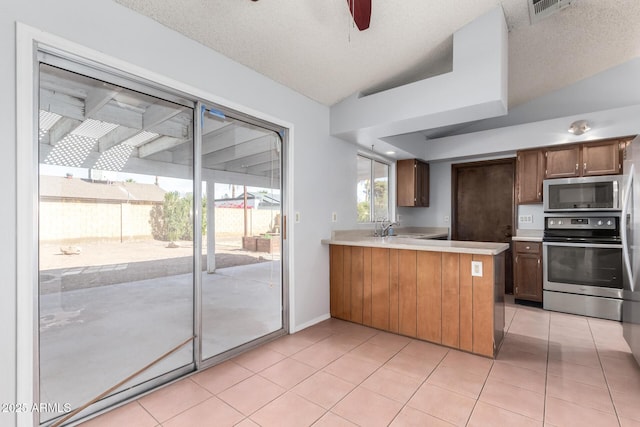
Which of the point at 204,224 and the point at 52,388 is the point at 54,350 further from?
the point at 204,224

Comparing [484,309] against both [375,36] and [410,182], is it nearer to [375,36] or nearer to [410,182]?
[375,36]

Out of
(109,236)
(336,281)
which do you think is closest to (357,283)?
(336,281)

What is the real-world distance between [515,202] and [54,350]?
17.5ft

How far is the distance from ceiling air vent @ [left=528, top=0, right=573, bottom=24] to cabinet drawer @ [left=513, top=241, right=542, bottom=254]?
8.64ft

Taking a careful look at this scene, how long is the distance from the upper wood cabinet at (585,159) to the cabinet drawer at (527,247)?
91 cm

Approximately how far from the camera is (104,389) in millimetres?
1855

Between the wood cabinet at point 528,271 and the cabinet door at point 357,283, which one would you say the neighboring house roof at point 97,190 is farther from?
the wood cabinet at point 528,271

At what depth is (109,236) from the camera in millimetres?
1896

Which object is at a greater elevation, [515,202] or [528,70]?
[528,70]

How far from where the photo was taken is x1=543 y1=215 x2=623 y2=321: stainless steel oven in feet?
11.2

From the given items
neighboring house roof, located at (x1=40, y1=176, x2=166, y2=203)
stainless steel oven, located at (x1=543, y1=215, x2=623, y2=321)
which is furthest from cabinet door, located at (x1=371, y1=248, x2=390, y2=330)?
stainless steel oven, located at (x1=543, y1=215, x2=623, y2=321)

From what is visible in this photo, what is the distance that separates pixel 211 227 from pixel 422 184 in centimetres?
381

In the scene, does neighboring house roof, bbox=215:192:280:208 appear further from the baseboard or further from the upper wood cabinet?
the upper wood cabinet

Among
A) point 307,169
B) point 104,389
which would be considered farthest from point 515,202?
point 104,389
